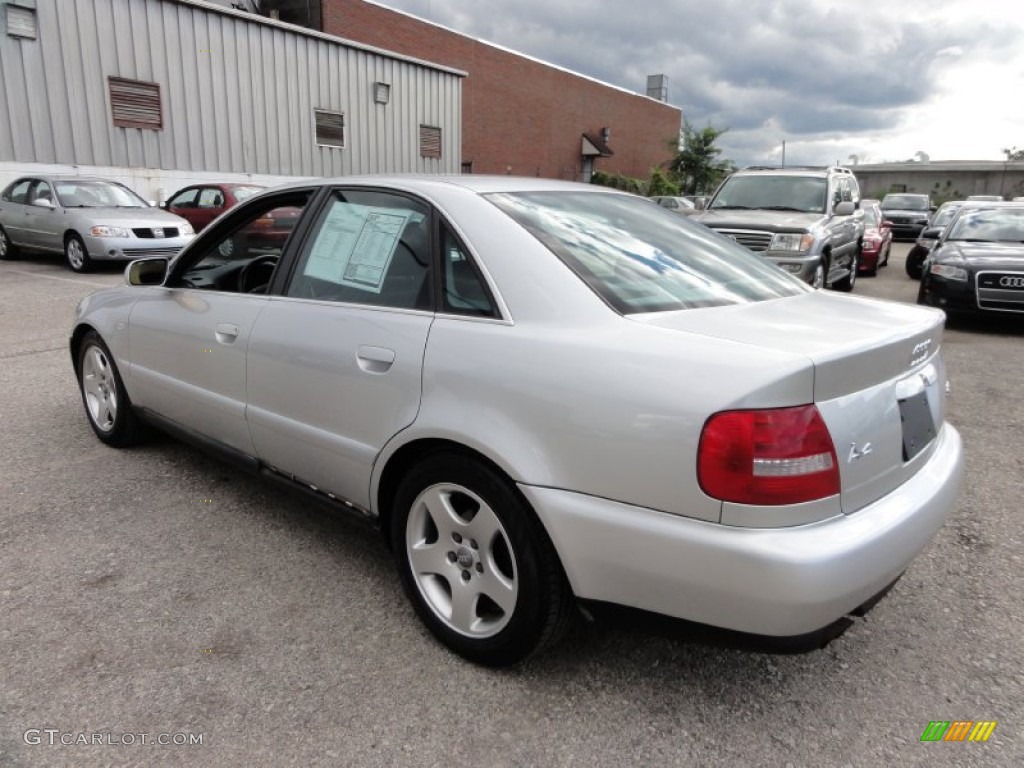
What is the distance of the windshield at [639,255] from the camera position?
2.30 metres

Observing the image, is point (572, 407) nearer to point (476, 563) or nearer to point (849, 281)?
point (476, 563)

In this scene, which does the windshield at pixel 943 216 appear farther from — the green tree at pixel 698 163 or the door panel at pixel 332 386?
the green tree at pixel 698 163

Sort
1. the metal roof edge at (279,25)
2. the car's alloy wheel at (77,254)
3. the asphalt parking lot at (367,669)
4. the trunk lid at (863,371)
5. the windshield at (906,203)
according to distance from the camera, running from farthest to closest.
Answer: the windshield at (906,203) → the metal roof edge at (279,25) → the car's alloy wheel at (77,254) → the asphalt parking lot at (367,669) → the trunk lid at (863,371)

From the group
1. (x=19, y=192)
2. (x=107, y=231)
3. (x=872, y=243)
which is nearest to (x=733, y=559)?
(x=107, y=231)

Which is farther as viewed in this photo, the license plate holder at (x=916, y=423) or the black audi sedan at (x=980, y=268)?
the black audi sedan at (x=980, y=268)

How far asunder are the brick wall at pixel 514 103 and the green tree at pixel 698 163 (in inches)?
112

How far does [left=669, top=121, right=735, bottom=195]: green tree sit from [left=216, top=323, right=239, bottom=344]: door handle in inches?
1616

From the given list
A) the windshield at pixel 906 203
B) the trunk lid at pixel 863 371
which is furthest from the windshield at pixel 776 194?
the windshield at pixel 906 203

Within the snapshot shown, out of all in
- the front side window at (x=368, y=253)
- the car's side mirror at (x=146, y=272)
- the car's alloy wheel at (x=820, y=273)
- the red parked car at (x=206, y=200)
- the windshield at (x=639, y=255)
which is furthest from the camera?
A: the red parked car at (x=206, y=200)

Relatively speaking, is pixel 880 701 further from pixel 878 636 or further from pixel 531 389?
pixel 531 389

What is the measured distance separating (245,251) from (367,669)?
2.40 m

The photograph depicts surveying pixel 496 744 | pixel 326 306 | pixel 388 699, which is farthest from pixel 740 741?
pixel 326 306

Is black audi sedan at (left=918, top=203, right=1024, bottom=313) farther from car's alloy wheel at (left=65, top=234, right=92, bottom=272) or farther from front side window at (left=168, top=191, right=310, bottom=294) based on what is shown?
car's alloy wheel at (left=65, top=234, right=92, bottom=272)

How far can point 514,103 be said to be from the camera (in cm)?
3266
